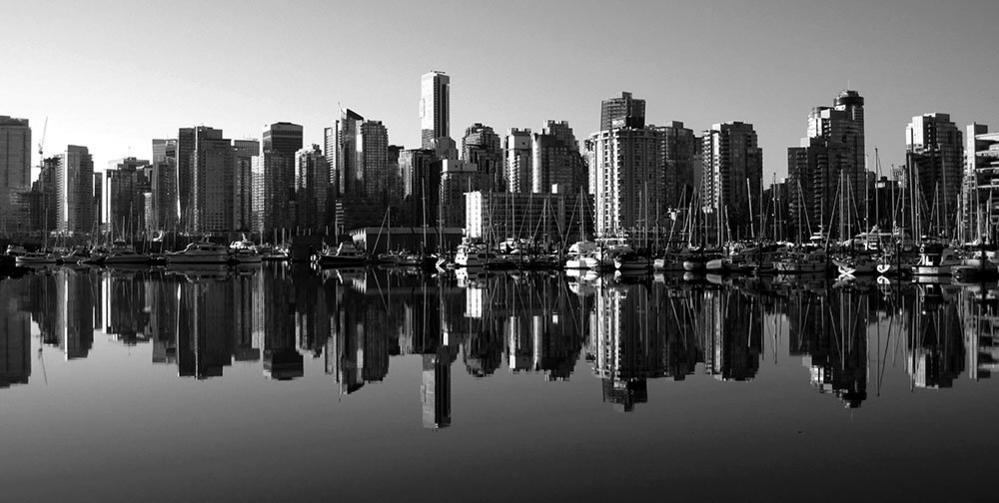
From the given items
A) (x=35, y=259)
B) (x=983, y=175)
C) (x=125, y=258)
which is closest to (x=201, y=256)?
(x=125, y=258)

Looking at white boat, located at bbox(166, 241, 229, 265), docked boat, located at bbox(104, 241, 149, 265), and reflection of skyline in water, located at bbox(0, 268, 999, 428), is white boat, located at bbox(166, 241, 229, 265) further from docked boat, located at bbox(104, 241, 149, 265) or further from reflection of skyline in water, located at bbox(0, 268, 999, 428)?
reflection of skyline in water, located at bbox(0, 268, 999, 428)

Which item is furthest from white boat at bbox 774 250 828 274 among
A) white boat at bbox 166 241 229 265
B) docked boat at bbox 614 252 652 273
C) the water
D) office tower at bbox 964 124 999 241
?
white boat at bbox 166 241 229 265

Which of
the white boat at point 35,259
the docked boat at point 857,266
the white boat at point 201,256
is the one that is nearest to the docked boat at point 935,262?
the docked boat at point 857,266

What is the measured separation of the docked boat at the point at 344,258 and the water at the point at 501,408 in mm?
113051

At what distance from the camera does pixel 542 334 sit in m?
34.9

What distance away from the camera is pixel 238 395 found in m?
21.5

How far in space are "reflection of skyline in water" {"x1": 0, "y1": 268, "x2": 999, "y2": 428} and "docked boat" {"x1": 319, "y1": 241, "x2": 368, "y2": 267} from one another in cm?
9376

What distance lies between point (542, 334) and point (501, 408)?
1526 cm

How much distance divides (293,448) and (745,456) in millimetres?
6853

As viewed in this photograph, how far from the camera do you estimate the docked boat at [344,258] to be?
154 m

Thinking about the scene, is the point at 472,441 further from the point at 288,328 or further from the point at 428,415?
the point at 288,328

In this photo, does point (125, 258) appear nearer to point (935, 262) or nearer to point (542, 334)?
point (935, 262)

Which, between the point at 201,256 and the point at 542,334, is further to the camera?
the point at 201,256

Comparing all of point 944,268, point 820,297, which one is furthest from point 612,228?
point 820,297
